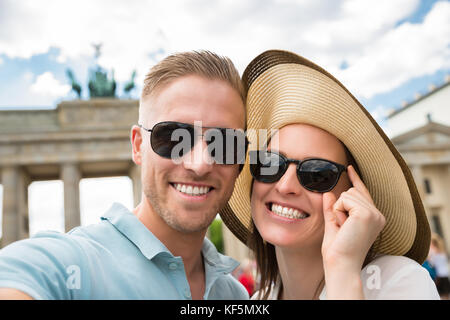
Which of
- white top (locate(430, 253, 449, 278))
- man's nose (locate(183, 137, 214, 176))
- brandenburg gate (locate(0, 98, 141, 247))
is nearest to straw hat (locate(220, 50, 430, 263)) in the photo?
man's nose (locate(183, 137, 214, 176))

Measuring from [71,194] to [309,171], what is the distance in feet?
98.2

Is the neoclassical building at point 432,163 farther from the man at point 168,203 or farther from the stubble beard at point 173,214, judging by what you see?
the stubble beard at point 173,214

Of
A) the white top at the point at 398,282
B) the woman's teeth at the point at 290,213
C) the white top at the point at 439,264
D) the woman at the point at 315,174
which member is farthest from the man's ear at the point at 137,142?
the white top at the point at 439,264

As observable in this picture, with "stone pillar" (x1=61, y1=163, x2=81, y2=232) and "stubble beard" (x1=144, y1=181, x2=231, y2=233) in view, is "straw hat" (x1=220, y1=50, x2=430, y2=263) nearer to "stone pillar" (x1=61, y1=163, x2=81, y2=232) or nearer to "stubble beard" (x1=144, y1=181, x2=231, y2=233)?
"stubble beard" (x1=144, y1=181, x2=231, y2=233)

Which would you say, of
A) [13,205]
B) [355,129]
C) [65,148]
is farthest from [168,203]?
[65,148]

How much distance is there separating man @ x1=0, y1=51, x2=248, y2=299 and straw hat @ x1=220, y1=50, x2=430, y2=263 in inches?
15.1

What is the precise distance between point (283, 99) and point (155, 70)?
0.99m

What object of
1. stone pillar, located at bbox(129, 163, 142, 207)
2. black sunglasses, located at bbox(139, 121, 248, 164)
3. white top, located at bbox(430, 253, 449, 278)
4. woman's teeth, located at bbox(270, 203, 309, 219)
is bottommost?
white top, located at bbox(430, 253, 449, 278)

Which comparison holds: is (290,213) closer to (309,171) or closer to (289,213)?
(289,213)

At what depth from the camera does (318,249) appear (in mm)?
2865

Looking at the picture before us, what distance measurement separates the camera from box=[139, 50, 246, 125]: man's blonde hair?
262 centimetres

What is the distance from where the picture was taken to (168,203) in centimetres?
251
